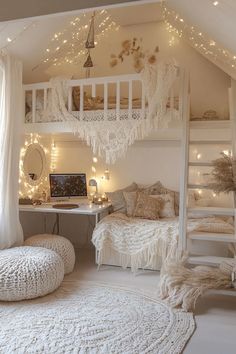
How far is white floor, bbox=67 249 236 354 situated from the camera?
2104 mm

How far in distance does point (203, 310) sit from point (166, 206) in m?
1.70

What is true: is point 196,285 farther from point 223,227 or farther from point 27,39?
point 27,39

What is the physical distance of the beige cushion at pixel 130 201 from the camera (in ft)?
13.7

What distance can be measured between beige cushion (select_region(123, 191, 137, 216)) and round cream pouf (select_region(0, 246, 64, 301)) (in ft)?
4.84

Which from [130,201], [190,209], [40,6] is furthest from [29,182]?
[40,6]

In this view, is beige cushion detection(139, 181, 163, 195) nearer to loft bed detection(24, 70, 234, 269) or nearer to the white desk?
the white desk

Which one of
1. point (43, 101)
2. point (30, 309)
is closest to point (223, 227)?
point (30, 309)

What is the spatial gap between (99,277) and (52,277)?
0.72 m

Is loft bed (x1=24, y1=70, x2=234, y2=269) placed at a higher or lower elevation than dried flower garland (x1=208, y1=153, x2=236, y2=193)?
higher

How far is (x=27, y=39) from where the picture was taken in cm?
345

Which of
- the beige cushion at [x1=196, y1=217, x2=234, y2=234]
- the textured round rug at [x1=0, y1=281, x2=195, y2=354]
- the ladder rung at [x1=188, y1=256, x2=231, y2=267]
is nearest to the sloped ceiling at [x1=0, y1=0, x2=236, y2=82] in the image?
the beige cushion at [x1=196, y1=217, x2=234, y2=234]

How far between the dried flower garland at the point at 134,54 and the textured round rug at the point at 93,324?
3.39 meters

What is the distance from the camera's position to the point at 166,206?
13.7ft

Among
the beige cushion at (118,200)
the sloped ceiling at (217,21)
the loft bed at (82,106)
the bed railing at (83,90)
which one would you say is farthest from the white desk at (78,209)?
the sloped ceiling at (217,21)
